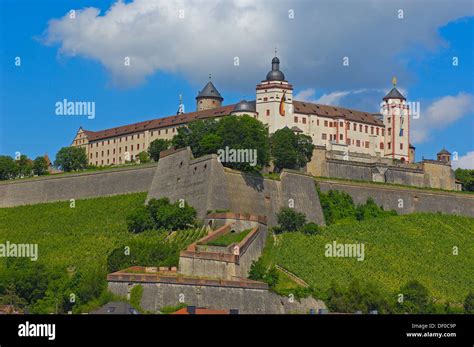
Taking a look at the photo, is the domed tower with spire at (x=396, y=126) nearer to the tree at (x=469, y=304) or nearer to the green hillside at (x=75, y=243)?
the green hillside at (x=75, y=243)

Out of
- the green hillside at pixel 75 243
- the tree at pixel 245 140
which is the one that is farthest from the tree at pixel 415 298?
the tree at pixel 245 140

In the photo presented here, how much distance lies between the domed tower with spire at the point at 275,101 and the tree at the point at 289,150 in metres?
5.18

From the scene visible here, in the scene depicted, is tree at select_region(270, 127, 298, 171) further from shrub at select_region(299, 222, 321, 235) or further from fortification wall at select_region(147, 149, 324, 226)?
shrub at select_region(299, 222, 321, 235)

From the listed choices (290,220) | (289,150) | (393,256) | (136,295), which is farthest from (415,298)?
(289,150)

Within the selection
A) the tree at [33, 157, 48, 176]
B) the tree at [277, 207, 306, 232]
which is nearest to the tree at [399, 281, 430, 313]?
the tree at [277, 207, 306, 232]

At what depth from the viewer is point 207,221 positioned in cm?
6262

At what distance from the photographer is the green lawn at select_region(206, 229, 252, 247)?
185ft

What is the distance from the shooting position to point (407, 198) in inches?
3054

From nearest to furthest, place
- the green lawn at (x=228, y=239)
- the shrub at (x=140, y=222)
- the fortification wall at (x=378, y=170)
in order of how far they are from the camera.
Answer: the green lawn at (x=228, y=239) → the shrub at (x=140, y=222) → the fortification wall at (x=378, y=170)

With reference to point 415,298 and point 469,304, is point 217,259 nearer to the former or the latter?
point 415,298

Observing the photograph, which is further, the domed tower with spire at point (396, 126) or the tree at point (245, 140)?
the domed tower with spire at point (396, 126)

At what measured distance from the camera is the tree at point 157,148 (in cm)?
8144
